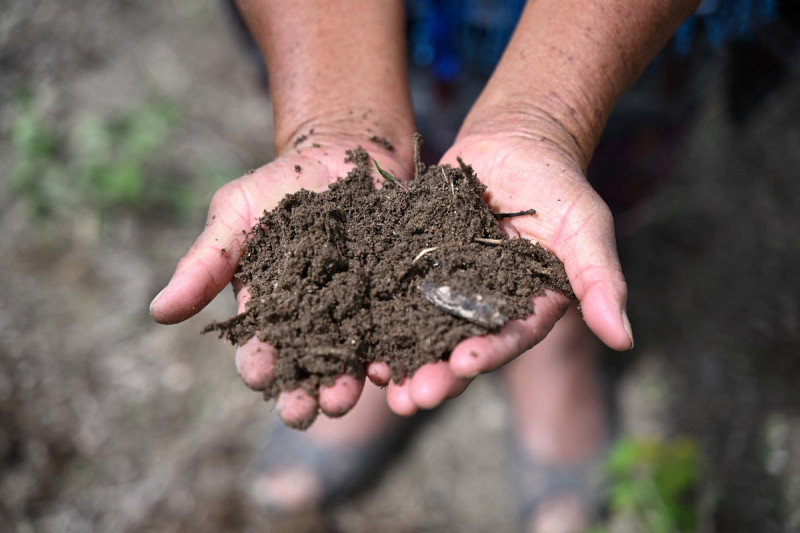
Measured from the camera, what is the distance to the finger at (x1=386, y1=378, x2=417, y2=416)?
1.65m

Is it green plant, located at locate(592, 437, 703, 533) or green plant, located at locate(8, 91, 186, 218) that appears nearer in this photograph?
green plant, located at locate(592, 437, 703, 533)

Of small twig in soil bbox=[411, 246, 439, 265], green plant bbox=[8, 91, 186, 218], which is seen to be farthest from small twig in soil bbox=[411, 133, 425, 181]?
green plant bbox=[8, 91, 186, 218]

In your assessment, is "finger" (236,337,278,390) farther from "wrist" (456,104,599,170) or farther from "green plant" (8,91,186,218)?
"green plant" (8,91,186,218)

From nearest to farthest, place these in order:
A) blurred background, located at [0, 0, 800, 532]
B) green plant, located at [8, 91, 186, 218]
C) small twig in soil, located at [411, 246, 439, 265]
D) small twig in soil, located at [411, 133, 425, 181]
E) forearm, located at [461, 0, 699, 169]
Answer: small twig in soil, located at [411, 246, 439, 265] < forearm, located at [461, 0, 699, 169] < small twig in soil, located at [411, 133, 425, 181] < blurred background, located at [0, 0, 800, 532] < green plant, located at [8, 91, 186, 218]

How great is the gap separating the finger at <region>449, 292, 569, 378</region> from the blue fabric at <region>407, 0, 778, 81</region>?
1341 mm

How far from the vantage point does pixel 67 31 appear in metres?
4.55

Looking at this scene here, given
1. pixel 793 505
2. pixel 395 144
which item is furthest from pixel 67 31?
pixel 793 505

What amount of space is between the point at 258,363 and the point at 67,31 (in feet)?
13.5

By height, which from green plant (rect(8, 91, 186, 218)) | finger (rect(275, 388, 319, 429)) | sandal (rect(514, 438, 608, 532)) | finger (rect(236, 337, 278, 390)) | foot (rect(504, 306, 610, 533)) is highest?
finger (rect(236, 337, 278, 390))

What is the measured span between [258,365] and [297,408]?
0.17m

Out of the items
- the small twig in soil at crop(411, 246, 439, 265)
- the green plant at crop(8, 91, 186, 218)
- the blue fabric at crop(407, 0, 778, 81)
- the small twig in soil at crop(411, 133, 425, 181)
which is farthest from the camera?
the green plant at crop(8, 91, 186, 218)

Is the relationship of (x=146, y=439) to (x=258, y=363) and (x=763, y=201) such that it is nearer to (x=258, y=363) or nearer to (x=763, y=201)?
(x=258, y=363)

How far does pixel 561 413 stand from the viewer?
3238 millimetres

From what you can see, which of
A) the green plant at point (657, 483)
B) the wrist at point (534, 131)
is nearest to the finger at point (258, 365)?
the wrist at point (534, 131)
